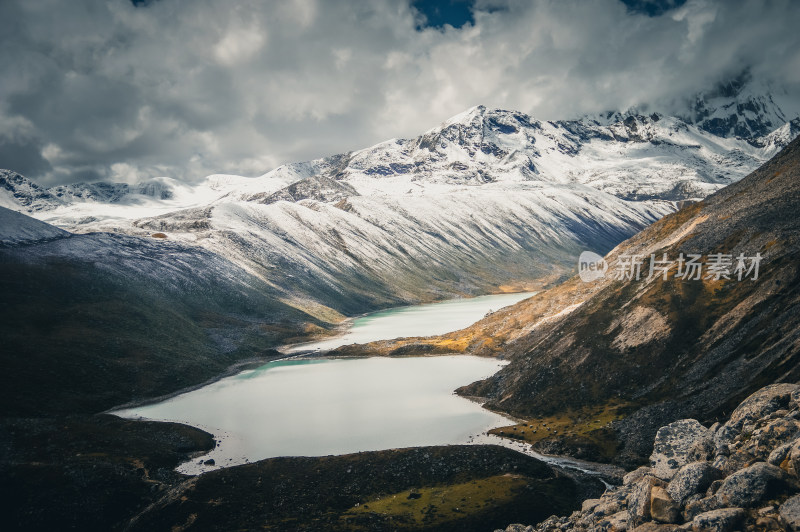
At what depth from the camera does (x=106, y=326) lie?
135m

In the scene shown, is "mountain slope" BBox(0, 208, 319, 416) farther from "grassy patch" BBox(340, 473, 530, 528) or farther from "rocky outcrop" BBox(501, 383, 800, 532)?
"rocky outcrop" BBox(501, 383, 800, 532)

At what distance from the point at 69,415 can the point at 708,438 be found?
109 meters

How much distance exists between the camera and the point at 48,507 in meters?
59.4

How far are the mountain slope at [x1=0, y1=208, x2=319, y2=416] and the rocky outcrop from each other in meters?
105

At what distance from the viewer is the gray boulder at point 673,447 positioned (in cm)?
2945

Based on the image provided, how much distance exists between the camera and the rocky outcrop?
67.2ft

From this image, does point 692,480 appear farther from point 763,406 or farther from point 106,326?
point 106,326

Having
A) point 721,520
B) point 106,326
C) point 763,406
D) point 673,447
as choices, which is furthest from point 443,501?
point 106,326

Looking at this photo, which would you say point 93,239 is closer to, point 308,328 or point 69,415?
point 308,328

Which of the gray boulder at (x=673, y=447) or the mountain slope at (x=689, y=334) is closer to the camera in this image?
the gray boulder at (x=673, y=447)

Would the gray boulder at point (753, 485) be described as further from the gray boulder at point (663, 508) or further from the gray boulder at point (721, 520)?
the gray boulder at point (663, 508)

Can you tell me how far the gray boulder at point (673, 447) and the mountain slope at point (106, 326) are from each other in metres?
106

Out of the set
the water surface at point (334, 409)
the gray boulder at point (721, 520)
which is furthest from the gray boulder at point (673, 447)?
the water surface at point (334, 409)

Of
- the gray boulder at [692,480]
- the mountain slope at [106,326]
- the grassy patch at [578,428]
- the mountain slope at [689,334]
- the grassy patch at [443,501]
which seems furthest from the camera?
the mountain slope at [106,326]
